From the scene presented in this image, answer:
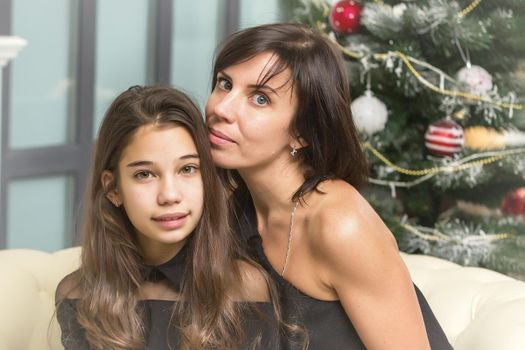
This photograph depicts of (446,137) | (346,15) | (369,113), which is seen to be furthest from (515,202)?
(346,15)

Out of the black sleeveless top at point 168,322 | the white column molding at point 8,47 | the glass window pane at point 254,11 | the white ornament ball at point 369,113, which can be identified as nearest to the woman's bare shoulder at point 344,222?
the black sleeveless top at point 168,322

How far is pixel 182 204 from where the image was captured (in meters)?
2.27

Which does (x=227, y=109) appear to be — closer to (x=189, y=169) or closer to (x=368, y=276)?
(x=189, y=169)

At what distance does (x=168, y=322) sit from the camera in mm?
2412

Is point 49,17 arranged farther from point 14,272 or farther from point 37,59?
point 14,272

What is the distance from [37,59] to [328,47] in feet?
5.81

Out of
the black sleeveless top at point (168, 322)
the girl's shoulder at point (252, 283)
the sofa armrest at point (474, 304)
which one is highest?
the girl's shoulder at point (252, 283)

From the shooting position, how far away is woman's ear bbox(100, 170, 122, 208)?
239 cm

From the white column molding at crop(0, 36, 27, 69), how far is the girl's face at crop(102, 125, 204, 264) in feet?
3.93

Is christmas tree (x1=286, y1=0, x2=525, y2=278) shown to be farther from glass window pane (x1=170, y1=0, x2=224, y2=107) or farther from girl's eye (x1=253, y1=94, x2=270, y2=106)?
girl's eye (x1=253, y1=94, x2=270, y2=106)

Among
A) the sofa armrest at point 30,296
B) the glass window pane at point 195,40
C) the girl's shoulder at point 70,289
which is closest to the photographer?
the girl's shoulder at point 70,289

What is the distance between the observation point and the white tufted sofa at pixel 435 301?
2.72m

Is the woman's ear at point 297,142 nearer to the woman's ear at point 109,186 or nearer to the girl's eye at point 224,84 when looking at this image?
the girl's eye at point 224,84

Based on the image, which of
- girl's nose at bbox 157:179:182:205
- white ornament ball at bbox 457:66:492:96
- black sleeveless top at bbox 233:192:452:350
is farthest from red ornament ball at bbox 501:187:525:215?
girl's nose at bbox 157:179:182:205
